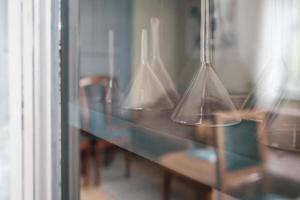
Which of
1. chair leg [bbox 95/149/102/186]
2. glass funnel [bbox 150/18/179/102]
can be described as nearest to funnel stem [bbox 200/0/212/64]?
glass funnel [bbox 150/18/179/102]

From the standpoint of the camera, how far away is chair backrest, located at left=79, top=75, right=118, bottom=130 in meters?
0.78

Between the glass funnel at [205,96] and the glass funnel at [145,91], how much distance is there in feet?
0.23

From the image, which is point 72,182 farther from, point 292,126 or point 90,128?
point 292,126

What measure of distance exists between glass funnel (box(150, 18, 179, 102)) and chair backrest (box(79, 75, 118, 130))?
0.44ft

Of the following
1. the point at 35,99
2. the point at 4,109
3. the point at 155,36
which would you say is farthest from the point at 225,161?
the point at 4,109

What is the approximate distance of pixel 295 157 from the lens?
41cm

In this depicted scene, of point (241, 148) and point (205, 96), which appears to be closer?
point (241, 148)

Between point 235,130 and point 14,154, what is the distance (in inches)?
23.2

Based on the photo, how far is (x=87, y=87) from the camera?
81 cm

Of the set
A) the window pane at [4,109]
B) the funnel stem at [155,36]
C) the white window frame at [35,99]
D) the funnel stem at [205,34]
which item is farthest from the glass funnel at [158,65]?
the window pane at [4,109]

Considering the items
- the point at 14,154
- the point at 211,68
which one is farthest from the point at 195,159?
the point at 14,154

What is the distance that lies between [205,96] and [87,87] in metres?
0.34

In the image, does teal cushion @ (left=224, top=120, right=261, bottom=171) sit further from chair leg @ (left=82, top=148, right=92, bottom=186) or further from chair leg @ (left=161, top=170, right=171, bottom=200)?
chair leg @ (left=82, top=148, right=92, bottom=186)

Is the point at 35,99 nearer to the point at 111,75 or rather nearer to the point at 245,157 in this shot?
the point at 111,75
